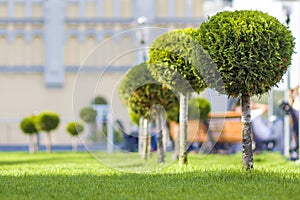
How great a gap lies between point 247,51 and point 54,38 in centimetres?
2784

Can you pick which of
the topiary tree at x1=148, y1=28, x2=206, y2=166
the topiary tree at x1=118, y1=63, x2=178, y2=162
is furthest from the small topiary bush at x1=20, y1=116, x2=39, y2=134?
the topiary tree at x1=148, y1=28, x2=206, y2=166

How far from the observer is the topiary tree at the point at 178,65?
11609 mm

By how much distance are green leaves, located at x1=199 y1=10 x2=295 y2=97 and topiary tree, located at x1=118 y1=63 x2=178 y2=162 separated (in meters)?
3.64

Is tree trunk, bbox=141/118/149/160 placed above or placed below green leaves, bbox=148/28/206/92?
below

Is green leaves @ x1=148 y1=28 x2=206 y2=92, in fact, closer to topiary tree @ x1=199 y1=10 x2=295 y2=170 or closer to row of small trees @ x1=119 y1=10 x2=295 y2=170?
row of small trees @ x1=119 y1=10 x2=295 y2=170

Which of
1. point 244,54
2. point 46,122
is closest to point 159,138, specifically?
point 244,54

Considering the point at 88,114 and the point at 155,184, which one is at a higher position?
the point at 88,114

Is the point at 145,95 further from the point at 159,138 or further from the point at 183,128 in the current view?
the point at 183,128

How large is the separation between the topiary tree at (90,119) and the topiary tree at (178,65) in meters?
1.39

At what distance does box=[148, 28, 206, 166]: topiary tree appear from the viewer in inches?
457

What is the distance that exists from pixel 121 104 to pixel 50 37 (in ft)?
71.4

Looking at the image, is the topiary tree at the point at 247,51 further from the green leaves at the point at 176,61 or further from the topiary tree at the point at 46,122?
the topiary tree at the point at 46,122

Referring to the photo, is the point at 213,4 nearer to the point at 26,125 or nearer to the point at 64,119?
the point at 64,119

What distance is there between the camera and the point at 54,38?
37250mm
